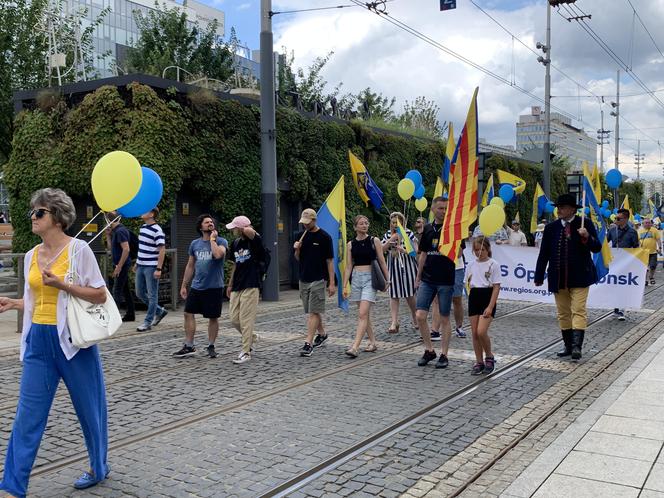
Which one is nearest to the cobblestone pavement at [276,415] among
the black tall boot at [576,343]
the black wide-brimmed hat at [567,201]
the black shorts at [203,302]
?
the black tall boot at [576,343]

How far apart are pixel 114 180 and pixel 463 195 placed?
4057 mm

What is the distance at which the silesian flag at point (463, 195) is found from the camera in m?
7.76

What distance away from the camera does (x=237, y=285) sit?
8.63 m

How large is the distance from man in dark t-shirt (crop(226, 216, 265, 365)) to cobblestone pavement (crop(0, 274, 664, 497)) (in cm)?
40

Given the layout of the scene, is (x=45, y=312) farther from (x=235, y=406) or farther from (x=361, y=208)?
(x=361, y=208)

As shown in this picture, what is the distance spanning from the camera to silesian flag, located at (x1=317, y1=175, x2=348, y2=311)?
992 cm

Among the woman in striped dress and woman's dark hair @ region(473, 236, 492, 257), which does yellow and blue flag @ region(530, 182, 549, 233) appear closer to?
the woman in striped dress

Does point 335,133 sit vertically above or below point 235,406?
above

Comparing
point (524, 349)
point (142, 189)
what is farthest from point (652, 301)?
point (142, 189)

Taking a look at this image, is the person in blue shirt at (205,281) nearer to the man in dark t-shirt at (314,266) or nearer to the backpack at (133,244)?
the man in dark t-shirt at (314,266)

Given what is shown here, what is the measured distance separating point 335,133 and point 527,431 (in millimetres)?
14515

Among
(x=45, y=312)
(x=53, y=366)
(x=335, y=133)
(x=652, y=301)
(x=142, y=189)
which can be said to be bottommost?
(x=652, y=301)

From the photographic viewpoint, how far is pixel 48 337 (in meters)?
4.14

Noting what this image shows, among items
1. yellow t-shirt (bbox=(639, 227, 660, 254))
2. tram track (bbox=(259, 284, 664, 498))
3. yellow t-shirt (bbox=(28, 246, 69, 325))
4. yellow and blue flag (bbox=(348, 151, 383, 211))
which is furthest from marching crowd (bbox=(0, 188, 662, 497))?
yellow t-shirt (bbox=(639, 227, 660, 254))
